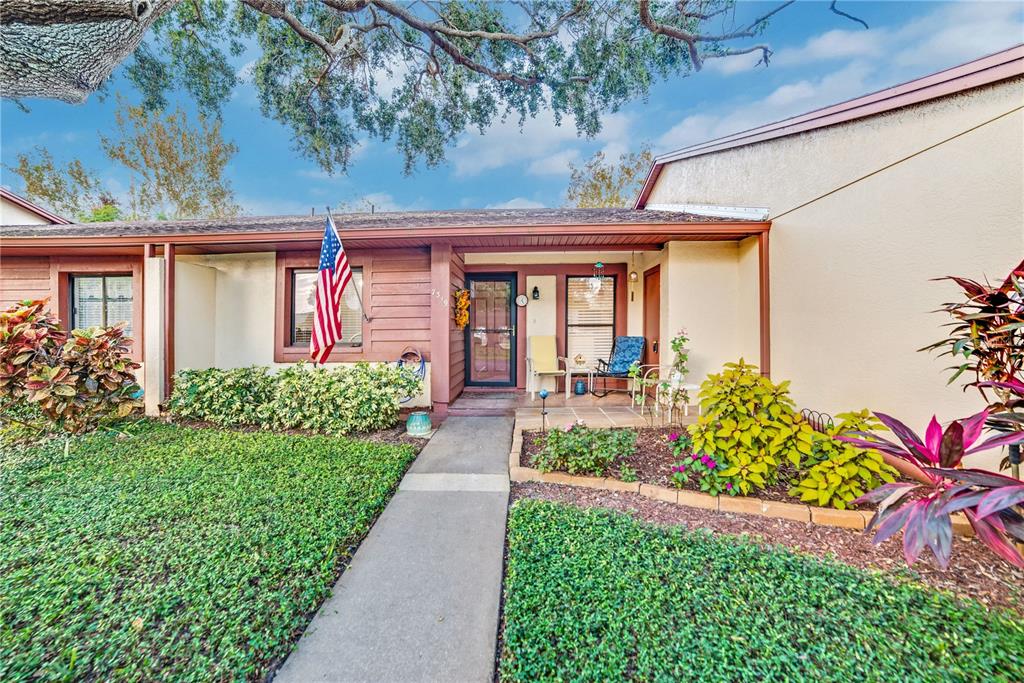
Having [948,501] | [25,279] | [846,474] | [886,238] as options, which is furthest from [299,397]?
[886,238]

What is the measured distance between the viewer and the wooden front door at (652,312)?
5.65m

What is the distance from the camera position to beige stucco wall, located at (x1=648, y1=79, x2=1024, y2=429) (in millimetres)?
2539

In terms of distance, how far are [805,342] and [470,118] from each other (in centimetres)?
787

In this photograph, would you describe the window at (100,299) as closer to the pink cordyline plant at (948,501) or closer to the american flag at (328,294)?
the american flag at (328,294)

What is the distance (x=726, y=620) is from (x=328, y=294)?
4.51 metres

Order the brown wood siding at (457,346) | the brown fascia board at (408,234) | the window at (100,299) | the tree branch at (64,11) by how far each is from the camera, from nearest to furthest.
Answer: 1. the tree branch at (64,11)
2. the brown fascia board at (408,234)
3. the brown wood siding at (457,346)
4. the window at (100,299)

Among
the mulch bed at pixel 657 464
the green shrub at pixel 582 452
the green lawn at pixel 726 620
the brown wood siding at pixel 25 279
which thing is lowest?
the green lawn at pixel 726 620

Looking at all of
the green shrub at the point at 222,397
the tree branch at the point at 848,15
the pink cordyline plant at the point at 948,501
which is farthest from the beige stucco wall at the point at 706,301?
the green shrub at the point at 222,397

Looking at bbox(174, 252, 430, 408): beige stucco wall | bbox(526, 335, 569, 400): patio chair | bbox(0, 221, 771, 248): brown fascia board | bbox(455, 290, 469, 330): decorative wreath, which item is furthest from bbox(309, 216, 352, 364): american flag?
bbox(526, 335, 569, 400): patio chair

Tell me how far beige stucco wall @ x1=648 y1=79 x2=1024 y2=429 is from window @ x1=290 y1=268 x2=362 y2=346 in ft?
19.0

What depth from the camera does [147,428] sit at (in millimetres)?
4594

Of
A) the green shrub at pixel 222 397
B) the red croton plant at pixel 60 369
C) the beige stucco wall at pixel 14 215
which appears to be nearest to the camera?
the red croton plant at pixel 60 369

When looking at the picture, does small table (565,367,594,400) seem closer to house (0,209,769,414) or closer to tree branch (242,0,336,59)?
house (0,209,769,414)

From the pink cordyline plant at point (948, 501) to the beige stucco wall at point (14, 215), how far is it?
579 inches
